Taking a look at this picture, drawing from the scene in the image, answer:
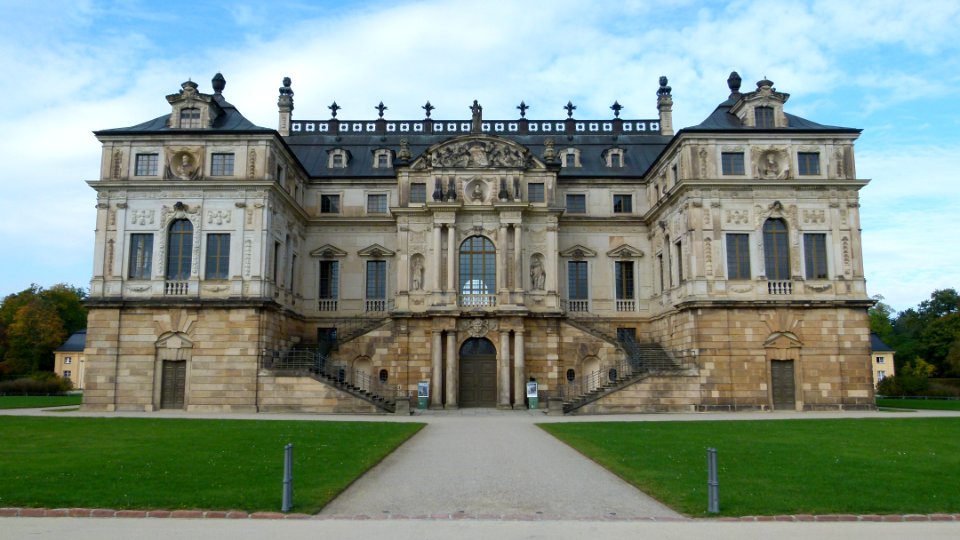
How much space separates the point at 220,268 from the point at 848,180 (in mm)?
34295

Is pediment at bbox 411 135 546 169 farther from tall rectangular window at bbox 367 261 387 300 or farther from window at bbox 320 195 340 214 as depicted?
window at bbox 320 195 340 214

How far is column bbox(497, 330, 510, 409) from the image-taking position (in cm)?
4009

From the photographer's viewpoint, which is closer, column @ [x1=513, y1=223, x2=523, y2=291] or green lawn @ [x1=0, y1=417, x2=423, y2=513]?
green lawn @ [x1=0, y1=417, x2=423, y2=513]

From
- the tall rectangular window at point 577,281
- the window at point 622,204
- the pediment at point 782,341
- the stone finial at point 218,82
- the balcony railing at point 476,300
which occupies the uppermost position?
the stone finial at point 218,82

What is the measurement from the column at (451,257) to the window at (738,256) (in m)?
15.2

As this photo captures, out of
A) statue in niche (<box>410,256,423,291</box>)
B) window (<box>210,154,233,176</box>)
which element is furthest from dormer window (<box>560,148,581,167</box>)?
window (<box>210,154,233,176</box>)

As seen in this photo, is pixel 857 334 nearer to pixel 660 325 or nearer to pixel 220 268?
pixel 660 325

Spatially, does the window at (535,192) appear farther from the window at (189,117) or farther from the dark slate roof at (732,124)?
the window at (189,117)

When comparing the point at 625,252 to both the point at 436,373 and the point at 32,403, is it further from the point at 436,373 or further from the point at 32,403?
the point at 32,403

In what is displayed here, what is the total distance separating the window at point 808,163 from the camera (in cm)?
3912

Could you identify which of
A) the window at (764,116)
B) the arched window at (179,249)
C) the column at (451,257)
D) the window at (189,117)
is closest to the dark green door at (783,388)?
the window at (764,116)

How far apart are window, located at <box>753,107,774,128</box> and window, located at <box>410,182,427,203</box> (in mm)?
19498

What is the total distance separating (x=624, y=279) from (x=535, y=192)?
8.13 meters

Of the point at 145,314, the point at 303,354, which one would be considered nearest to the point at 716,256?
the point at 303,354
